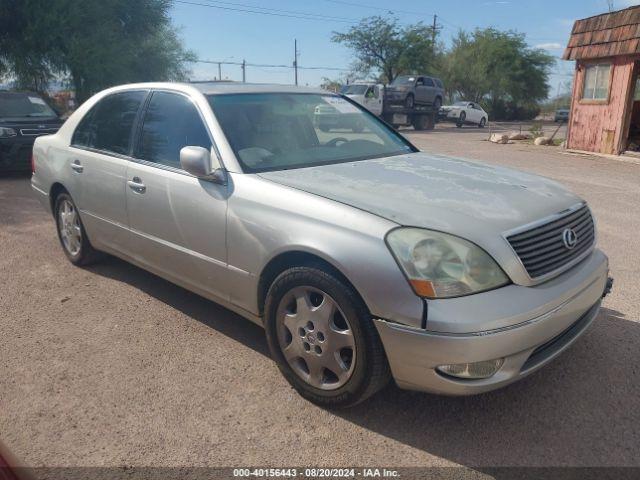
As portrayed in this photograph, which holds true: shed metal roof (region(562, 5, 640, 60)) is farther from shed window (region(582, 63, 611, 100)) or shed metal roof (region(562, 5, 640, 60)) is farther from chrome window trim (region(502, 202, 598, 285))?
chrome window trim (region(502, 202, 598, 285))

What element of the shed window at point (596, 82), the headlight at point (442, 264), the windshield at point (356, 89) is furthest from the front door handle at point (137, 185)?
the windshield at point (356, 89)

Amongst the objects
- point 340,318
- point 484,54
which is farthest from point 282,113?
point 484,54

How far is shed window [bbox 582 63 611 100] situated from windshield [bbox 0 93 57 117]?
13920 mm

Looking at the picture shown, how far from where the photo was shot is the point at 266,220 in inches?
114

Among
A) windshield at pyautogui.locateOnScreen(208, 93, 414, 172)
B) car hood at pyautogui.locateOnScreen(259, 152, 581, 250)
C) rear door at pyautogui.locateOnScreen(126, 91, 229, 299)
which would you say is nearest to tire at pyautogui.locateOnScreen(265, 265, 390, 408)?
car hood at pyautogui.locateOnScreen(259, 152, 581, 250)

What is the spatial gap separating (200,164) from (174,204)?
18.4 inches

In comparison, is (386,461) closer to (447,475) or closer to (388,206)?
(447,475)

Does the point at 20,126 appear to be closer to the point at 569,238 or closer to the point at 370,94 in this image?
the point at 569,238

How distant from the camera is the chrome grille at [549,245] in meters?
2.54

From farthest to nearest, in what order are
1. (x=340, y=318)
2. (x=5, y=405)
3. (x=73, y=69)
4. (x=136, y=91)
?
(x=73, y=69) < (x=136, y=91) < (x=5, y=405) < (x=340, y=318)

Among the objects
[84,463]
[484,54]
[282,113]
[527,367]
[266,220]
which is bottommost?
[84,463]

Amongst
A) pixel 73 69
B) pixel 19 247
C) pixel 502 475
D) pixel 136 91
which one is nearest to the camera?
pixel 502 475

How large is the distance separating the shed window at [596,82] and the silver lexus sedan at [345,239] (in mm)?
13388

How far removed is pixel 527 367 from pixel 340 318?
897 millimetres
